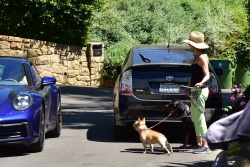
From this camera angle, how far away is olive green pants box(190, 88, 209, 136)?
394 inches

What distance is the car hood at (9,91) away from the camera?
9719mm

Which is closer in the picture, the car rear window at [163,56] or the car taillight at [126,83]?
the car taillight at [126,83]

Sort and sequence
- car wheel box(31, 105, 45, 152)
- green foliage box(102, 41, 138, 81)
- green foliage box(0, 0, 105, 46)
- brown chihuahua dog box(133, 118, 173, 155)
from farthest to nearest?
green foliage box(102, 41, 138, 81) → green foliage box(0, 0, 105, 46) → car wheel box(31, 105, 45, 152) → brown chihuahua dog box(133, 118, 173, 155)

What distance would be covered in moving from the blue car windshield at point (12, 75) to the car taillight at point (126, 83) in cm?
146

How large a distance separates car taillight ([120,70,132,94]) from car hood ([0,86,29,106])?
1.52 m

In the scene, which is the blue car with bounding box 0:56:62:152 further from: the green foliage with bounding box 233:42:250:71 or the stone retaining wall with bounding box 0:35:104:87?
the stone retaining wall with bounding box 0:35:104:87

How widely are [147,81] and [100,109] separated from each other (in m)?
5.96

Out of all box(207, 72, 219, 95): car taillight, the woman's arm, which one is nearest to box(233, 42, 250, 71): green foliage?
box(207, 72, 219, 95): car taillight

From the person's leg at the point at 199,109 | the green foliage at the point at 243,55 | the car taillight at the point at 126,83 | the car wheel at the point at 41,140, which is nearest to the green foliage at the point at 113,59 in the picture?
the green foliage at the point at 243,55

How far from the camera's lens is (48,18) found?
80.6 feet

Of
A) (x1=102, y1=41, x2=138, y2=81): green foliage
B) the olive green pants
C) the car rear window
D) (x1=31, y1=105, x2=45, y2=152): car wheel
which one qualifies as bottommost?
(x1=102, y1=41, x2=138, y2=81): green foliage

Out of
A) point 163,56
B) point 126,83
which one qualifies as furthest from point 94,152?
point 163,56

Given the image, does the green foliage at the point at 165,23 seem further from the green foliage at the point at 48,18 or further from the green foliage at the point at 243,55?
the green foliage at the point at 243,55

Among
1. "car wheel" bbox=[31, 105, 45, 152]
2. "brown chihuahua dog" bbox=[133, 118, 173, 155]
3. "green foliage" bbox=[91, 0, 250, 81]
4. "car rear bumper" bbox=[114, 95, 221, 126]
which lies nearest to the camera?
"brown chihuahua dog" bbox=[133, 118, 173, 155]
